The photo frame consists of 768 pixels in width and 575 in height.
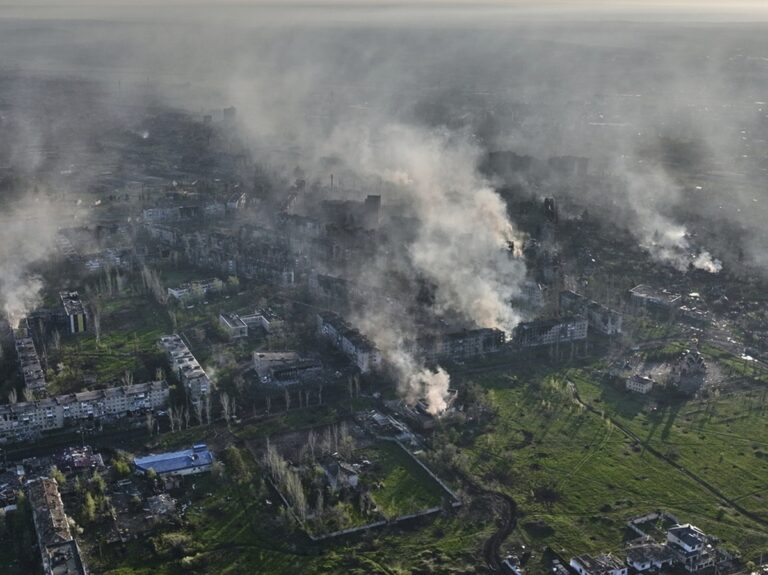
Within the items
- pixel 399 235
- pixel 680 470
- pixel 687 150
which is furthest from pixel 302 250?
pixel 687 150

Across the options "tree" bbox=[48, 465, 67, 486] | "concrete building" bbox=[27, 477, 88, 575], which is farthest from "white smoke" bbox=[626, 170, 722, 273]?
"concrete building" bbox=[27, 477, 88, 575]

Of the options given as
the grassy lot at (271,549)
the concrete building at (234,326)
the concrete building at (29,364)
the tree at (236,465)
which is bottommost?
the grassy lot at (271,549)

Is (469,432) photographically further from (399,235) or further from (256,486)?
(399,235)

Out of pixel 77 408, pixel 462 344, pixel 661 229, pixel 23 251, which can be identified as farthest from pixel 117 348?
pixel 661 229

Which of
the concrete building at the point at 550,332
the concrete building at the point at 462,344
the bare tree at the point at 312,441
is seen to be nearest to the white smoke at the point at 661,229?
the concrete building at the point at 550,332

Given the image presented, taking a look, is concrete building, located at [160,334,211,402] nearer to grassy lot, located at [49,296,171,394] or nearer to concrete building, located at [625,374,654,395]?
grassy lot, located at [49,296,171,394]

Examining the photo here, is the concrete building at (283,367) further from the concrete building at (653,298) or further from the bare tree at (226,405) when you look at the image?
the concrete building at (653,298)
